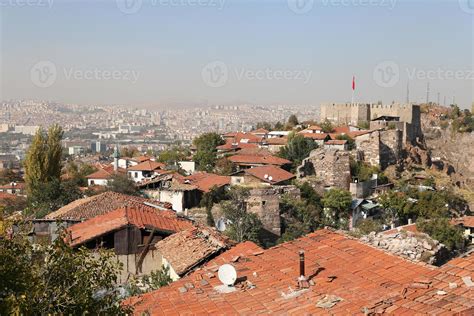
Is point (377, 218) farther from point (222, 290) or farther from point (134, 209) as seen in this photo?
point (222, 290)

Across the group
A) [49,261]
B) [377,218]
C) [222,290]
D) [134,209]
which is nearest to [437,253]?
[222,290]

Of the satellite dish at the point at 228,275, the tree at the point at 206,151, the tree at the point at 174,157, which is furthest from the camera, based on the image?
the tree at the point at 174,157

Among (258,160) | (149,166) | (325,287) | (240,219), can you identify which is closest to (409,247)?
(325,287)

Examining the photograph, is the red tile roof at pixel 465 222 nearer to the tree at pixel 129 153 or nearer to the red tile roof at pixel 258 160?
the red tile roof at pixel 258 160

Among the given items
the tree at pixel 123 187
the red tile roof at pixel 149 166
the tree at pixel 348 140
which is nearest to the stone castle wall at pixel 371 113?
the tree at pixel 348 140

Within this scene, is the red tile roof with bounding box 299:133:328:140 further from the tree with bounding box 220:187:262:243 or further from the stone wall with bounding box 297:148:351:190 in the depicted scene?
the tree with bounding box 220:187:262:243

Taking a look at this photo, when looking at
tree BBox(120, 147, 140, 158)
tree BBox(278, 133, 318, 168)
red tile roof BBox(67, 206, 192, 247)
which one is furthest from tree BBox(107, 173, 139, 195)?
tree BBox(120, 147, 140, 158)

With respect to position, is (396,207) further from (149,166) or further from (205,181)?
(149,166)

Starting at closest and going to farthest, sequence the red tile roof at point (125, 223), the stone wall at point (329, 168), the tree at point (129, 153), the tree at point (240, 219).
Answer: the red tile roof at point (125, 223) < the tree at point (240, 219) < the stone wall at point (329, 168) < the tree at point (129, 153)
